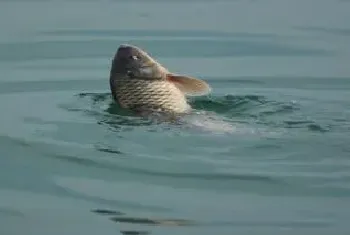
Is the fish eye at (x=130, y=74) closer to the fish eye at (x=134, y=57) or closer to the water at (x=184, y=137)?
the fish eye at (x=134, y=57)

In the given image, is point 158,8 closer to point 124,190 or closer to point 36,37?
point 36,37

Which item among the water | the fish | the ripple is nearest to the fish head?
the fish

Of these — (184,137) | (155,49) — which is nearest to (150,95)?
(184,137)

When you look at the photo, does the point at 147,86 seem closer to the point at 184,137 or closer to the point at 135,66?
the point at 135,66

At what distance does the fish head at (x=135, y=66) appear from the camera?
352 inches

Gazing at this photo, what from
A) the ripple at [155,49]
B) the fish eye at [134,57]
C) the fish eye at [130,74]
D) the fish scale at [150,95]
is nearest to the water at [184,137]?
the ripple at [155,49]

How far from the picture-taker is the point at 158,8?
14.6m

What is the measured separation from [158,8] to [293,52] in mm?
2734

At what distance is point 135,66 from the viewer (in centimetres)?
898

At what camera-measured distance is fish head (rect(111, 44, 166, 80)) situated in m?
8.95

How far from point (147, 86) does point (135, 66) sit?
0.20 metres

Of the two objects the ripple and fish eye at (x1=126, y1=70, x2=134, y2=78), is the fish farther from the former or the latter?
the ripple

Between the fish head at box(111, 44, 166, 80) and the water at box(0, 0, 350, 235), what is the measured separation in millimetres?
360

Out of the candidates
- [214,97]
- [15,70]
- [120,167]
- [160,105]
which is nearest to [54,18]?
[15,70]
